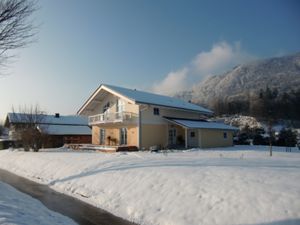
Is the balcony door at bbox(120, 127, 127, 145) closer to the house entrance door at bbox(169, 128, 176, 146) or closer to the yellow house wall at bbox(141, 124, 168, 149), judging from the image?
the yellow house wall at bbox(141, 124, 168, 149)

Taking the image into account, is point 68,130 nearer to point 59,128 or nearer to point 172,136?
point 59,128

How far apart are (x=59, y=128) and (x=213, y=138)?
2379 centimetres

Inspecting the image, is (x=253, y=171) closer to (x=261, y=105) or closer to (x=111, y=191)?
(x=111, y=191)

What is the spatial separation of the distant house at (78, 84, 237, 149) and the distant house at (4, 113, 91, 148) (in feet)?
28.1

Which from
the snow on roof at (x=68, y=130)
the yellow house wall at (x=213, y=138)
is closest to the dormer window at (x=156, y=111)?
the yellow house wall at (x=213, y=138)

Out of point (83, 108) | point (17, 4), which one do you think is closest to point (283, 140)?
point (83, 108)

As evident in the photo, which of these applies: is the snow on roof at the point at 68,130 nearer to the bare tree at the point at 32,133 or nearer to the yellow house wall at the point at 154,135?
the bare tree at the point at 32,133

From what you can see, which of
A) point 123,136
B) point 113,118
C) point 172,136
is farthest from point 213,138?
point 113,118

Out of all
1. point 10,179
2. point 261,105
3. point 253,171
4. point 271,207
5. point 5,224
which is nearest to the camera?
point 5,224

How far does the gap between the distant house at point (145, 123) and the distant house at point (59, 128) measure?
856 cm

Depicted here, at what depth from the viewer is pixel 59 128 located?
45.1 meters

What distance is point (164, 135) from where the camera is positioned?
30.2m

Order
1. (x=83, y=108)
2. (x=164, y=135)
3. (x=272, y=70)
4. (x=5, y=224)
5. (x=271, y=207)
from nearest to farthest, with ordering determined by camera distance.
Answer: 1. (x=5, y=224)
2. (x=271, y=207)
3. (x=164, y=135)
4. (x=83, y=108)
5. (x=272, y=70)

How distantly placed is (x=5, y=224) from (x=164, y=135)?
24.3 m
